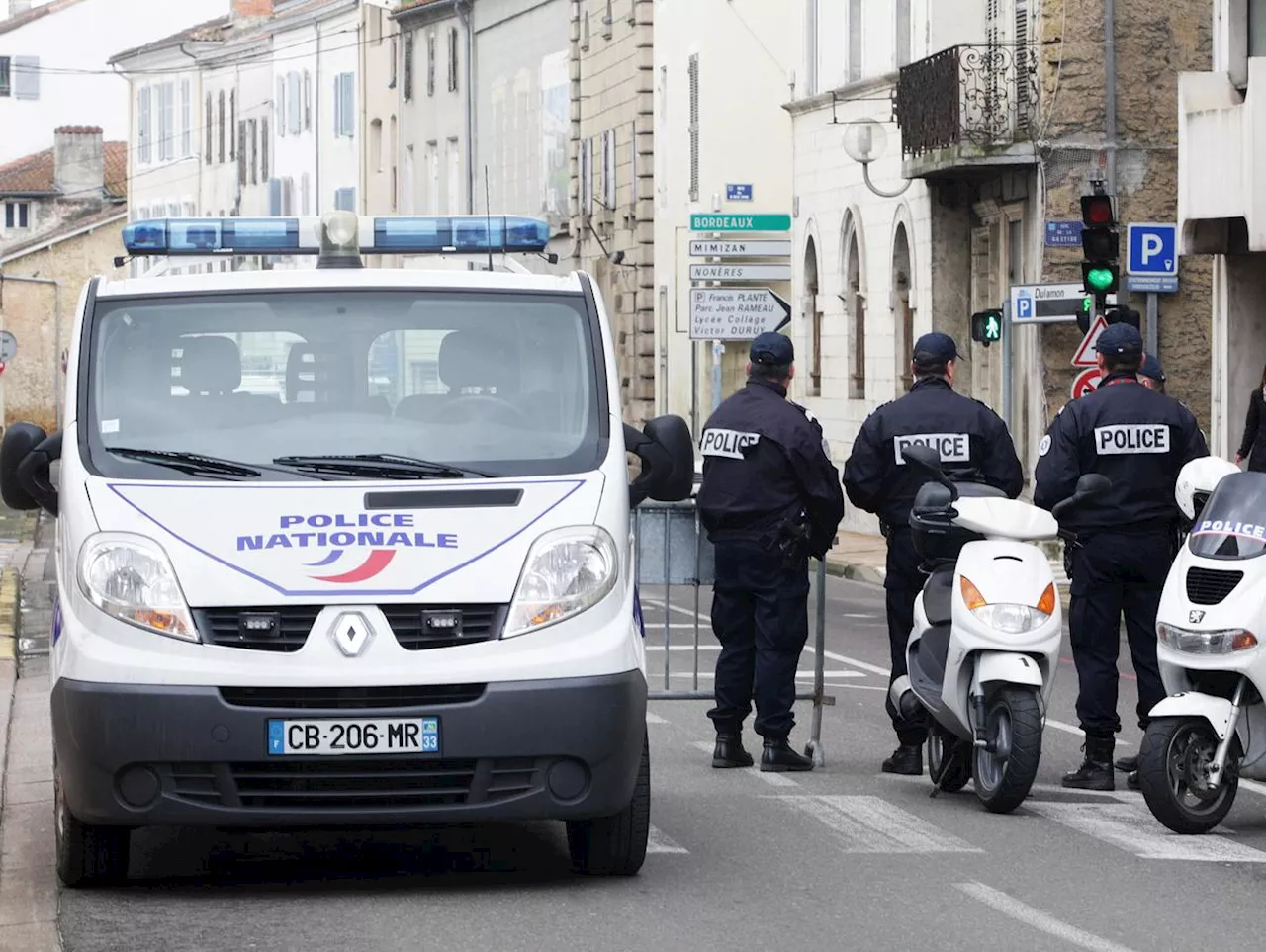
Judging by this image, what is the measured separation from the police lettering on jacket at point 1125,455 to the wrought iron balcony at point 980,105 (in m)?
18.3

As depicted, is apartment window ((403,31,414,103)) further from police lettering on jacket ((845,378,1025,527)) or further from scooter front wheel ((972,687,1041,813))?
scooter front wheel ((972,687,1041,813))

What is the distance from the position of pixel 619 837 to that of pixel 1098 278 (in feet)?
45.5

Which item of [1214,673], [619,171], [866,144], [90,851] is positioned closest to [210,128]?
[619,171]

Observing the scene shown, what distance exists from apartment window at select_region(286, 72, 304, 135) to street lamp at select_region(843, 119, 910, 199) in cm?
4312

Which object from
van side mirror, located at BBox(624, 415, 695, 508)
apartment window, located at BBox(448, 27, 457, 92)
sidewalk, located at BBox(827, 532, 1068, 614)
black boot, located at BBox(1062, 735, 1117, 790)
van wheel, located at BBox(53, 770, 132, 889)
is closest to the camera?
van wheel, located at BBox(53, 770, 132, 889)

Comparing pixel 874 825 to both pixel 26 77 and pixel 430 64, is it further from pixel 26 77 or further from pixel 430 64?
pixel 26 77

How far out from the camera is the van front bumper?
820 cm

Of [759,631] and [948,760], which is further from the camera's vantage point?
[759,631]

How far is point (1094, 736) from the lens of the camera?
37.2 feet

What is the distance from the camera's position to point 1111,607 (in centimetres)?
1144

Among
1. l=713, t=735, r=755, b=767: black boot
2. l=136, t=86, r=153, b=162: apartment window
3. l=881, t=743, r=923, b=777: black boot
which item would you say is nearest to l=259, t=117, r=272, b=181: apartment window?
l=136, t=86, r=153, b=162: apartment window

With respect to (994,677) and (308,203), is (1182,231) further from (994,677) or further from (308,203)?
(308,203)

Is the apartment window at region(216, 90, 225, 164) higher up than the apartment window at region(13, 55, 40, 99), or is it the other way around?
the apartment window at region(13, 55, 40, 99)

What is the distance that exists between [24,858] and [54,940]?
1.62 meters
